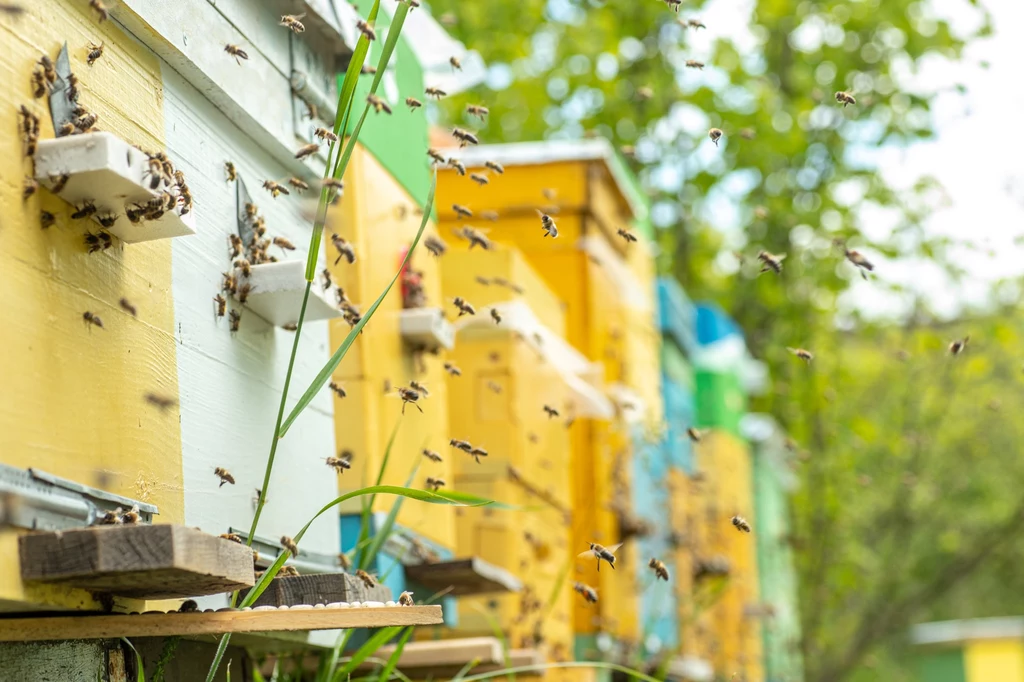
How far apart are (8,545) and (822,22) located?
592 inches

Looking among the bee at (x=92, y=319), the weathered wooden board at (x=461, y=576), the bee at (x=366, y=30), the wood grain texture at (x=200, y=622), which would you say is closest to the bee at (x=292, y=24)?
the bee at (x=366, y=30)

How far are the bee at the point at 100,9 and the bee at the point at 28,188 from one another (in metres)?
0.48

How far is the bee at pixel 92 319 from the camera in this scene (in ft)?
8.89

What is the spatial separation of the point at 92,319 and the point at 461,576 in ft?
8.31

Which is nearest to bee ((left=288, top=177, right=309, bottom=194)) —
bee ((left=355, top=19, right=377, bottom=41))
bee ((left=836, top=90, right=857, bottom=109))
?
bee ((left=355, top=19, right=377, bottom=41))

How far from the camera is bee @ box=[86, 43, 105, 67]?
2.84m

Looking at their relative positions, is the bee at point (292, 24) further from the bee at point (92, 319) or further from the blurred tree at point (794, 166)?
the blurred tree at point (794, 166)

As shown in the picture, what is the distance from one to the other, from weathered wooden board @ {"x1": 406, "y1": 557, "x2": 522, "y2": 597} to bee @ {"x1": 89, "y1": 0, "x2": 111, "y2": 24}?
103 inches

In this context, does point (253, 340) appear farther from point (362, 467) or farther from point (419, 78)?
point (419, 78)

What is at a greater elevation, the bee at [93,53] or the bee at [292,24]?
the bee at [292,24]

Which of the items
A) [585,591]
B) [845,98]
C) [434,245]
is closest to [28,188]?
[585,591]

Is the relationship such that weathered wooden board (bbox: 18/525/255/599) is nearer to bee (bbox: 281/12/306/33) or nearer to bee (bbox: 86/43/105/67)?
bee (bbox: 86/43/105/67)

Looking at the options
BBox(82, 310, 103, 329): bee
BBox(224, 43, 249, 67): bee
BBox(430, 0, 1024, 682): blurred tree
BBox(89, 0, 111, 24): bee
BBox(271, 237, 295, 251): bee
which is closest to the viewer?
BBox(82, 310, 103, 329): bee

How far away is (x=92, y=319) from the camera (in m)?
2.73
